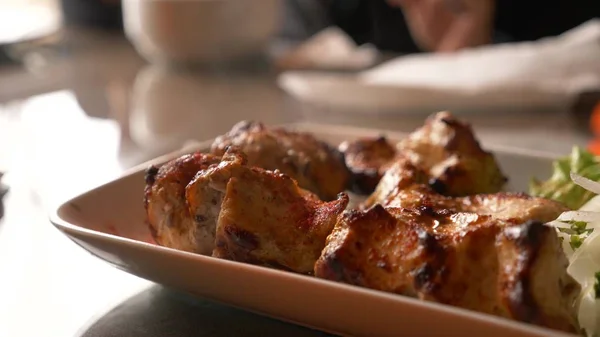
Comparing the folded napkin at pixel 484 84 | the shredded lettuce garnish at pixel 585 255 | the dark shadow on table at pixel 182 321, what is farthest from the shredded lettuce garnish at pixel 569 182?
the folded napkin at pixel 484 84

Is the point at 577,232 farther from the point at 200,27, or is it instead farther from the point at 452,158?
the point at 200,27

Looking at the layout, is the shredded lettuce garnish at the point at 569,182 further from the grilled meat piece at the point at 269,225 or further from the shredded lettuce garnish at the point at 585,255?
the grilled meat piece at the point at 269,225

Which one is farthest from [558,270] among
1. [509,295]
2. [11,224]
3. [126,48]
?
[126,48]

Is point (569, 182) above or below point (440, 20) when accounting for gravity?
above

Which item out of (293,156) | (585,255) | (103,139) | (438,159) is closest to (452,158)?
(438,159)

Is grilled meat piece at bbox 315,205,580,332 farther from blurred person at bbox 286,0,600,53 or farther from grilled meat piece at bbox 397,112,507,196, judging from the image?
blurred person at bbox 286,0,600,53
